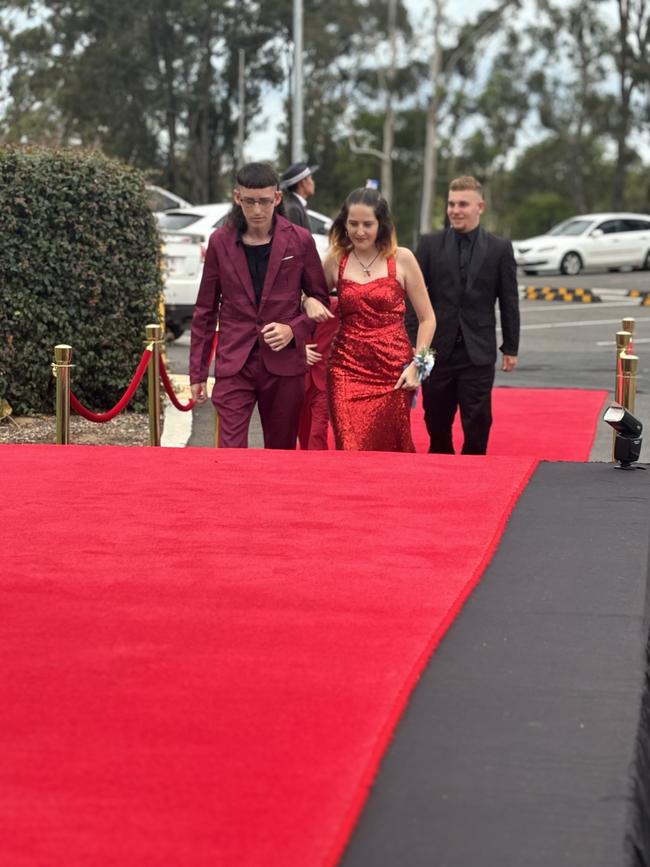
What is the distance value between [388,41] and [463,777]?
55.6 metres

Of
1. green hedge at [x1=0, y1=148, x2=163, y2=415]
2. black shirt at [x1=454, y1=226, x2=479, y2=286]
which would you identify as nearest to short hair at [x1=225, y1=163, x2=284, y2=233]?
black shirt at [x1=454, y1=226, x2=479, y2=286]

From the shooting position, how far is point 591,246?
35406 mm

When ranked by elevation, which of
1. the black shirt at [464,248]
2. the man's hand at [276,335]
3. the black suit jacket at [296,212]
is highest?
the black suit jacket at [296,212]

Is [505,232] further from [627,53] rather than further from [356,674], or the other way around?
[356,674]

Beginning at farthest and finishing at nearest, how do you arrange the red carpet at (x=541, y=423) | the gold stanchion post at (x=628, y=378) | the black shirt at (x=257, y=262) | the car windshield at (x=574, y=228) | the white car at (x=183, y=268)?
the car windshield at (x=574, y=228), the white car at (x=183, y=268), the red carpet at (x=541, y=423), the gold stanchion post at (x=628, y=378), the black shirt at (x=257, y=262)

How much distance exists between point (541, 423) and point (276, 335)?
4941 mm

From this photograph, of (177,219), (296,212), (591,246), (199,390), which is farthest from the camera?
(591,246)

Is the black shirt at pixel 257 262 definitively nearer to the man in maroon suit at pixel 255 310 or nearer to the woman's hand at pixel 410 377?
the man in maroon suit at pixel 255 310

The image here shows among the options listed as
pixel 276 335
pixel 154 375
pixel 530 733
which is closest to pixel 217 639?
pixel 530 733

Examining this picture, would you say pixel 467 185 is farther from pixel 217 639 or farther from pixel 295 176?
pixel 217 639

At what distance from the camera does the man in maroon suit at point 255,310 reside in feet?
22.9

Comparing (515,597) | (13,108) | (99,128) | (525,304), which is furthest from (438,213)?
(515,597)

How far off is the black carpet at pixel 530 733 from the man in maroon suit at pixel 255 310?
2349 millimetres

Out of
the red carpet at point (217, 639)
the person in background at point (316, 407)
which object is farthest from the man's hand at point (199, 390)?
the person in background at point (316, 407)
